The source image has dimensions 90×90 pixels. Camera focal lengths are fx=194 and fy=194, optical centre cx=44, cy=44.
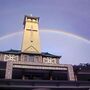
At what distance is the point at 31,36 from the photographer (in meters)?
37.4

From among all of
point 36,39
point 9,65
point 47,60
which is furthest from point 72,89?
point 36,39

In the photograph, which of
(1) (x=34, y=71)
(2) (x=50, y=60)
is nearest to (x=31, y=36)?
(2) (x=50, y=60)

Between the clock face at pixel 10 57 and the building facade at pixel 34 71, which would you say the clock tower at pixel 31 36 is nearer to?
the building facade at pixel 34 71

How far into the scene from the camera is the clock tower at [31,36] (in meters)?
35.3

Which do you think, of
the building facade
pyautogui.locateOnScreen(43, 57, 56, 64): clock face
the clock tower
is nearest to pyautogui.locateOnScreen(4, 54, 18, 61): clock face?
the building facade

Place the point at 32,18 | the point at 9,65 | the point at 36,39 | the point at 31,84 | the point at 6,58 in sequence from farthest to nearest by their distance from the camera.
Answer: the point at 32,18, the point at 36,39, the point at 6,58, the point at 9,65, the point at 31,84

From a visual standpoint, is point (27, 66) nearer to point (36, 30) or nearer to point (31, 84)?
point (31, 84)

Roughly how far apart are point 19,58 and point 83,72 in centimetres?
1211

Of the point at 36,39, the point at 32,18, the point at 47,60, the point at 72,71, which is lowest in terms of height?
the point at 72,71

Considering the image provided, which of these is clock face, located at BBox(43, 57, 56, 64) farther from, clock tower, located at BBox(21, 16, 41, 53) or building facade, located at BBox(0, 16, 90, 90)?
clock tower, located at BBox(21, 16, 41, 53)

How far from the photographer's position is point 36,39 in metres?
37.2

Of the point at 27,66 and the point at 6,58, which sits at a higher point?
the point at 6,58

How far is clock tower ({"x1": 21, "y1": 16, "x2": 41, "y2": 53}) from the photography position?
35.3m

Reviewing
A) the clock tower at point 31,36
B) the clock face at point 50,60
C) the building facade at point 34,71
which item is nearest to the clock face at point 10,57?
the building facade at point 34,71
